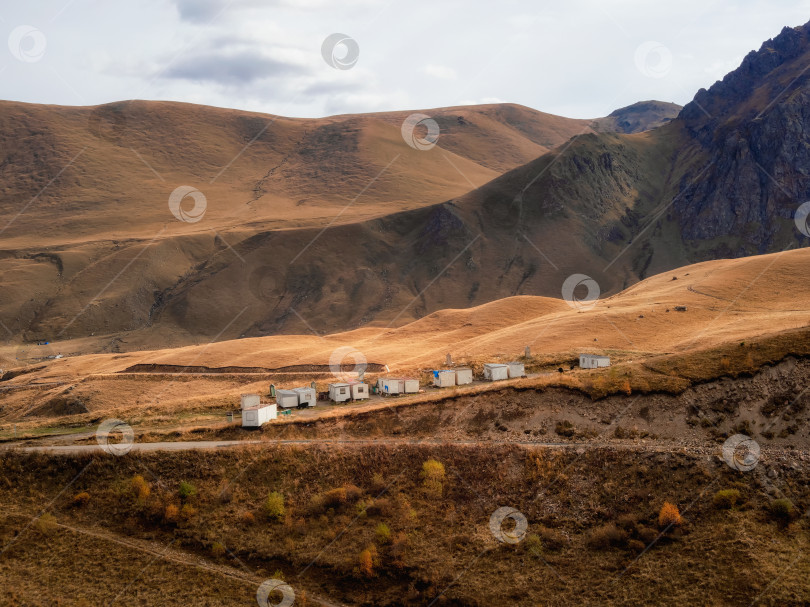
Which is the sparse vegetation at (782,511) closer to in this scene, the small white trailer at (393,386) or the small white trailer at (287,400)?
the small white trailer at (393,386)

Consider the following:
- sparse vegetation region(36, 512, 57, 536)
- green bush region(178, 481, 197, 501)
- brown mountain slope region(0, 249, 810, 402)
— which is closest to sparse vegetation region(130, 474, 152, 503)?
green bush region(178, 481, 197, 501)

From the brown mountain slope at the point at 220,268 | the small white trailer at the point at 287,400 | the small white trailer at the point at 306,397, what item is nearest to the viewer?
the small white trailer at the point at 287,400

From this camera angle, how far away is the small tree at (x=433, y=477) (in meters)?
31.3

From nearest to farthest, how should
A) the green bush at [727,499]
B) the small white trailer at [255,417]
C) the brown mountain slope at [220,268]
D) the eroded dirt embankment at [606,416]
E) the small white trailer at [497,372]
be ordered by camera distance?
the green bush at [727,499], the eroded dirt embankment at [606,416], the small white trailer at [255,417], the small white trailer at [497,372], the brown mountain slope at [220,268]

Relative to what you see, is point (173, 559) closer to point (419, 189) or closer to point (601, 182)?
point (601, 182)

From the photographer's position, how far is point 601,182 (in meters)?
165

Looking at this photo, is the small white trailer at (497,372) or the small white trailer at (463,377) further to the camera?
the small white trailer at (463,377)


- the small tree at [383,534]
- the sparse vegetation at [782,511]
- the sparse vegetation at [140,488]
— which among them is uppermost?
the sparse vegetation at [140,488]

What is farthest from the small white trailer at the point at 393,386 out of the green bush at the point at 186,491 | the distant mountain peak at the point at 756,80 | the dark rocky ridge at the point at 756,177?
the distant mountain peak at the point at 756,80

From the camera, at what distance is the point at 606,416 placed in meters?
34.3

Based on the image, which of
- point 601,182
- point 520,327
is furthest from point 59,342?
point 601,182

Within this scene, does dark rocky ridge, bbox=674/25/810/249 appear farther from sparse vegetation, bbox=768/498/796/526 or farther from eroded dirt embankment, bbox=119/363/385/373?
sparse vegetation, bbox=768/498/796/526

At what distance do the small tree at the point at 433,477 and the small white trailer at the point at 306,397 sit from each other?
12.5 m

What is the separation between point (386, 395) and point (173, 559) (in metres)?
17.9
